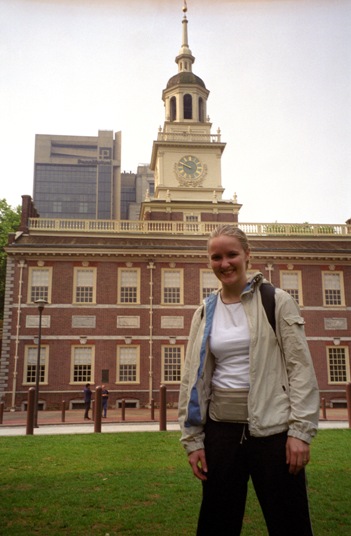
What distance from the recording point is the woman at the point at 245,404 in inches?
124

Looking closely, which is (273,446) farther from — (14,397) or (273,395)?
(14,397)

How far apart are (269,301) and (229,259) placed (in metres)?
0.41

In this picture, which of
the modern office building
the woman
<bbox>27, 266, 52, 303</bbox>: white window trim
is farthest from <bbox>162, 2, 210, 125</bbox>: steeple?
the modern office building

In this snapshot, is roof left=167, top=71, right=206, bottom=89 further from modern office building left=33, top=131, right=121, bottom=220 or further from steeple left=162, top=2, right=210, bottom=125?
modern office building left=33, top=131, right=121, bottom=220

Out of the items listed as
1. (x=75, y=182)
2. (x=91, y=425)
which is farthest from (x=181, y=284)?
(x=75, y=182)

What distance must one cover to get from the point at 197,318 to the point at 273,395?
32.2 inches

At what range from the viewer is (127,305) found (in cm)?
2842

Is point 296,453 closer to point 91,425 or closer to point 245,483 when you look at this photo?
point 245,483

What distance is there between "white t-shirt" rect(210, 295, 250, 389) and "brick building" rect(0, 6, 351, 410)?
2431 cm

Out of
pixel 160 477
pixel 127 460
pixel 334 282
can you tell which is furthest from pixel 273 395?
pixel 334 282

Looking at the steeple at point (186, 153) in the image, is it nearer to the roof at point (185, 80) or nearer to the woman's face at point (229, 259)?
the roof at point (185, 80)

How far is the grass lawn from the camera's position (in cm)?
557

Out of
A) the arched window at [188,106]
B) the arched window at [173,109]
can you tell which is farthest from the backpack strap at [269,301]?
the arched window at [173,109]

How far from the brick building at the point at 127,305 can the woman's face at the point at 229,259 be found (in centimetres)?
2434
